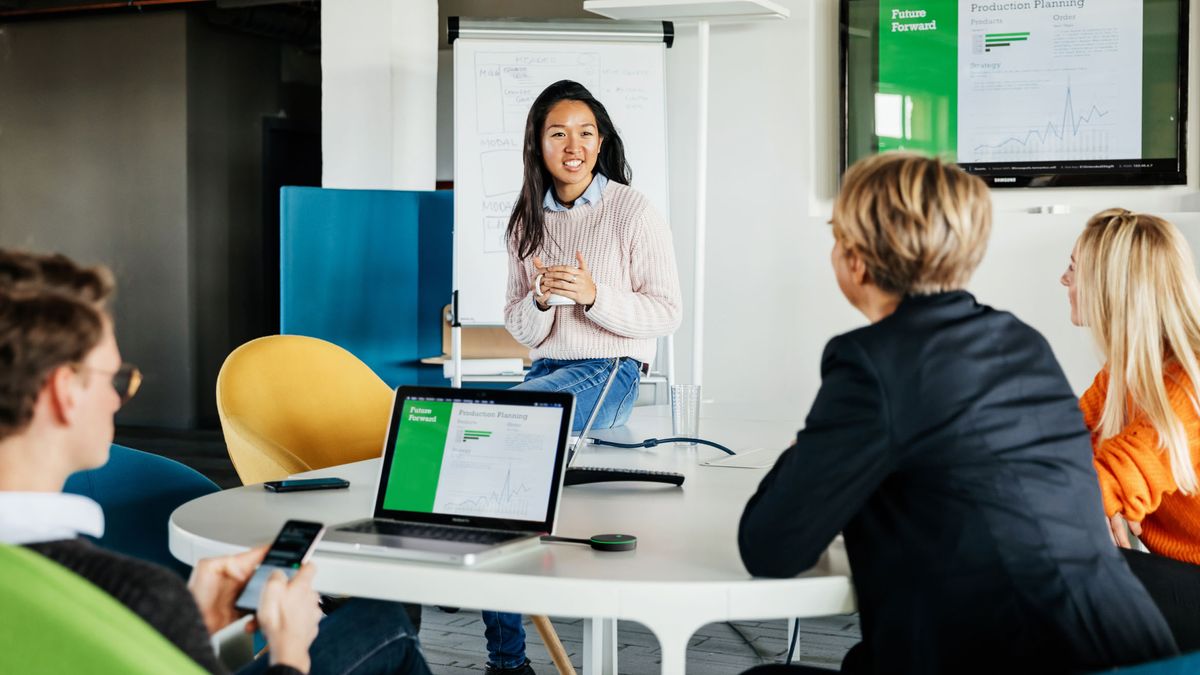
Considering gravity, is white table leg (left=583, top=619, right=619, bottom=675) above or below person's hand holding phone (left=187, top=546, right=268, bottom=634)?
below

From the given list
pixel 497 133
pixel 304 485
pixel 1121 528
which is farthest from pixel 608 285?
pixel 497 133

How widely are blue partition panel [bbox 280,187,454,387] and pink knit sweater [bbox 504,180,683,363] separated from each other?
5.96ft

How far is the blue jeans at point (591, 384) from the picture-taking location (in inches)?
116

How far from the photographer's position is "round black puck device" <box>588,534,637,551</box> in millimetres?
1651

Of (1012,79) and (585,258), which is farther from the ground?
(1012,79)

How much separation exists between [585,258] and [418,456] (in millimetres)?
1620

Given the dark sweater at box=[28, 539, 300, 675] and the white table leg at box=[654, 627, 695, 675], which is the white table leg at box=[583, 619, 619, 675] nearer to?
the white table leg at box=[654, 627, 695, 675]

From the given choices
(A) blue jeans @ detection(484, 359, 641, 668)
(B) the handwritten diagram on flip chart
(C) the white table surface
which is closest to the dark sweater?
(C) the white table surface

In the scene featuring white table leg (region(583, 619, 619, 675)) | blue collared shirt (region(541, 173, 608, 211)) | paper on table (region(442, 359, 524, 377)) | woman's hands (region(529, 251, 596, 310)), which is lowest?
white table leg (region(583, 619, 619, 675))

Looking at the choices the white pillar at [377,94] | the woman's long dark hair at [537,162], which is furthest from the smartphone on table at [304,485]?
the white pillar at [377,94]

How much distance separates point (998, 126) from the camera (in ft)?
14.5

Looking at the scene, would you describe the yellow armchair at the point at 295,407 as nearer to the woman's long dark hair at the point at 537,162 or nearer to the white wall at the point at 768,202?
the woman's long dark hair at the point at 537,162

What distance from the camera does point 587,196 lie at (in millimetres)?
3449

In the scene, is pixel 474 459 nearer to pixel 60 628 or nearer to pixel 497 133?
pixel 60 628
